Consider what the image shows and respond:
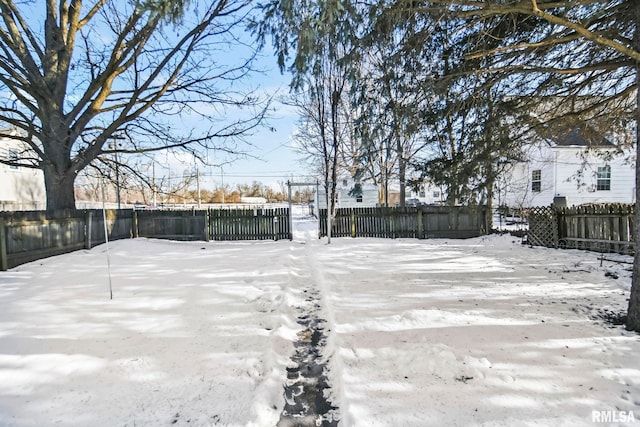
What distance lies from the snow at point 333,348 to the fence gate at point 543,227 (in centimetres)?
334

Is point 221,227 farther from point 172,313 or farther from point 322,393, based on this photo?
point 322,393

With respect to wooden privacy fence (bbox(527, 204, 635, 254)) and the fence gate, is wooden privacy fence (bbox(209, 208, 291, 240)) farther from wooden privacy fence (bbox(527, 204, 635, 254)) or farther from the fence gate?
wooden privacy fence (bbox(527, 204, 635, 254))

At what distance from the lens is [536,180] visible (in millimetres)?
17531

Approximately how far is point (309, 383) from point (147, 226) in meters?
12.7

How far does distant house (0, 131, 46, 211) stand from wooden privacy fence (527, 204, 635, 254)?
2462 centimetres

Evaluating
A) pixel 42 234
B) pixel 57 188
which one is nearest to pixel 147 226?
pixel 57 188

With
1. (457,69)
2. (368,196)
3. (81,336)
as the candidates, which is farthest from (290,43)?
(368,196)

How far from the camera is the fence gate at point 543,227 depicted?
9.28 meters

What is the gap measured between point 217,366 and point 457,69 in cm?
483

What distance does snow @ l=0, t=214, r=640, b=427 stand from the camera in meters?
2.16

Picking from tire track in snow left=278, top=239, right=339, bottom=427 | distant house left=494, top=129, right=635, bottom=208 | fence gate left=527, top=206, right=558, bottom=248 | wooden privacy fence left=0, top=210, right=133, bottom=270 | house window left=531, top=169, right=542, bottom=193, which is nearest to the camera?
tire track in snow left=278, top=239, right=339, bottom=427

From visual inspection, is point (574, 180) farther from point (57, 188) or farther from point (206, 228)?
point (57, 188)

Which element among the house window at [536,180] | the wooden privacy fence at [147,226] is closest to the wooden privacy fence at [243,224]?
the wooden privacy fence at [147,226]

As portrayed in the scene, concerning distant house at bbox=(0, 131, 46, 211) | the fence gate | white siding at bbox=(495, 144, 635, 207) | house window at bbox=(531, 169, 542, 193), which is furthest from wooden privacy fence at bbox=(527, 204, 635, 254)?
distant house at bbox=(0, 131, 46, 211)
